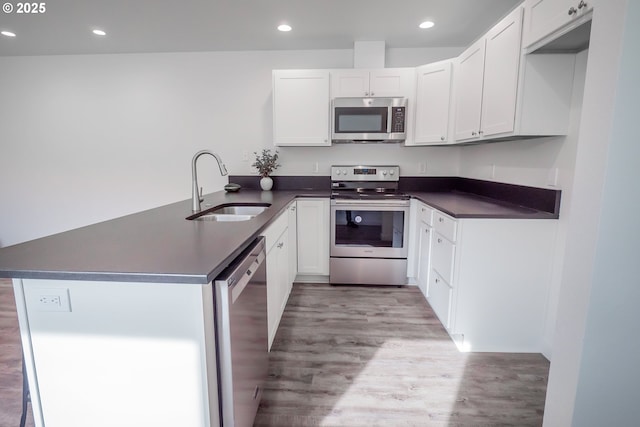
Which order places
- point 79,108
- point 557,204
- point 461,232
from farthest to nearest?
point 79,108
point 461,232
point 557,204

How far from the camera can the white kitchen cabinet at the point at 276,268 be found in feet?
6.16

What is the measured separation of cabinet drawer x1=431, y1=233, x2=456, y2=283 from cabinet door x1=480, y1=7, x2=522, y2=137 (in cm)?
82

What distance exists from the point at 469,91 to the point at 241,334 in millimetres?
2473

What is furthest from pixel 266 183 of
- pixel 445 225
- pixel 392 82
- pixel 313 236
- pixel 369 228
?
pixel 445 225

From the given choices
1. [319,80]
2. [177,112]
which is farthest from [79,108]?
[319,80]

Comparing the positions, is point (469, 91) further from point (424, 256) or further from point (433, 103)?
point (424, 256)

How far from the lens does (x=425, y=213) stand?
9.17ft

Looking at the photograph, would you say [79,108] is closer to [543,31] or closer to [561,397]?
[543,31]

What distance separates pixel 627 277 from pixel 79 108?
4854mm

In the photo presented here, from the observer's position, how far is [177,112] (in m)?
3.63

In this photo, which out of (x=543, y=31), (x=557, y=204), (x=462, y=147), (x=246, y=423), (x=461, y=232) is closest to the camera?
(x=246, y=423)

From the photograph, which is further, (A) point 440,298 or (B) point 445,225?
(A) point 440,298

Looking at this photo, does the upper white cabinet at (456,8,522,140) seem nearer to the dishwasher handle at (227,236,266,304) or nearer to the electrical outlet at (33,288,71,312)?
the dishwasher handle at (227,236,266,304)

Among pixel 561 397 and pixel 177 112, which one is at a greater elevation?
pixel 177 112
